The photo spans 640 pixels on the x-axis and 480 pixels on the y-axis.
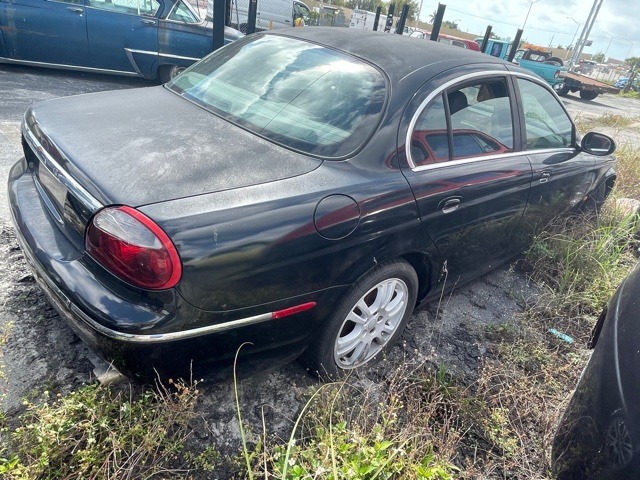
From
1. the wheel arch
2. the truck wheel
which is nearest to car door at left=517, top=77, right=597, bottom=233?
the wheel arch

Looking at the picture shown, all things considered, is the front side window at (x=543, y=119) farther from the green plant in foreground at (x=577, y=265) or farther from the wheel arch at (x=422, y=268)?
the wheel arch at (x=422, y=268)

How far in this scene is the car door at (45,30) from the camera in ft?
19.5

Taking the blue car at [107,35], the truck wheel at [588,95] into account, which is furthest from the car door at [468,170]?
the truck wheel at [588,95]

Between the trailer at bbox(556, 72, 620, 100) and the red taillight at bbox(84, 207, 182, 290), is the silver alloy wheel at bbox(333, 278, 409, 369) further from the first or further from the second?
the trailer at bbox(556, 72, 620, 100)

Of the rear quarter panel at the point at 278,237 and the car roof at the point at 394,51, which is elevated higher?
the car roof at the point at 394,51

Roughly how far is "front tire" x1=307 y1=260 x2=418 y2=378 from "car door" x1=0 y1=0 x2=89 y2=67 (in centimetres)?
633

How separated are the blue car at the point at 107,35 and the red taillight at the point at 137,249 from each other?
6.12 metres

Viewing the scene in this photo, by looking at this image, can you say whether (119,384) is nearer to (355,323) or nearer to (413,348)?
(355,323)

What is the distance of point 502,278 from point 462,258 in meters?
1.18

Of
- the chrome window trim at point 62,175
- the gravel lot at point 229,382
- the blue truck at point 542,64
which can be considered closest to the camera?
the chrome window trim at point 62,175

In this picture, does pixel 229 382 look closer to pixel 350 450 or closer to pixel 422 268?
pixel 350 450

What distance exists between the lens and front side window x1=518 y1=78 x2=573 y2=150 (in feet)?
10.0

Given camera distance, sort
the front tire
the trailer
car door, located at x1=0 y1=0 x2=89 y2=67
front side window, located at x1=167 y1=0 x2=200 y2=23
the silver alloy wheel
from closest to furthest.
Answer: the front tire → the silver alloy wheel → car door, located at x1=0 y1=0 x2=89 y2=67 → front side window, located at x1=167 y1=0 x2=200 y2=23 → the trailer

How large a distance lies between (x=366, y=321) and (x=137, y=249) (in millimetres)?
1228
